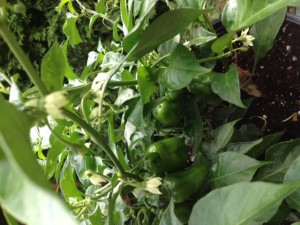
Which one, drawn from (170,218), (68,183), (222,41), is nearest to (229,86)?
(222,41)

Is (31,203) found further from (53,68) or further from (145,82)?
(145,82)

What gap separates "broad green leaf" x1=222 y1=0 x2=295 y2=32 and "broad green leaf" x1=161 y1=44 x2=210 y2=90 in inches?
2.2

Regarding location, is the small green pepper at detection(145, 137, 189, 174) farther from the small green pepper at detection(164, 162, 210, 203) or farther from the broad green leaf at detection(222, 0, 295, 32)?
the broad green leaf at detection(222, 0, 295, 32)

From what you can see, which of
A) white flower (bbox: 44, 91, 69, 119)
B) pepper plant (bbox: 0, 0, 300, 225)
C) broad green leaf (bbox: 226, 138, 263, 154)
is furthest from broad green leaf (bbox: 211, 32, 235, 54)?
white flower (bbox: 44, 91, 69, 119)

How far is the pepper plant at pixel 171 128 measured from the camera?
0.32 metres

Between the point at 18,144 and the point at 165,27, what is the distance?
0.75ft

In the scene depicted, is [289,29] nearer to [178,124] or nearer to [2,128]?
[178,124]

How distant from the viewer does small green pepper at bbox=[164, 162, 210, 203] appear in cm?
47

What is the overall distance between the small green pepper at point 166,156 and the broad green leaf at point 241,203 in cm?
13

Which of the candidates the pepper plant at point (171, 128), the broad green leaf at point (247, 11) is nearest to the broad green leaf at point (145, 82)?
the pepper plant at point (171, 128)

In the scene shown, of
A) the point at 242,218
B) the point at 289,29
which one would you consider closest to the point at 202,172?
the point at 242,218

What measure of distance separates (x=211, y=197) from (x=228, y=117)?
233 mm

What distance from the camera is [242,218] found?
1.04 ft

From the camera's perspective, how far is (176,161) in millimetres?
509
